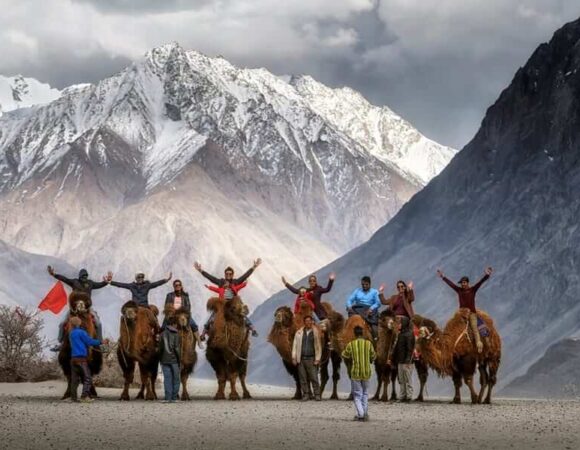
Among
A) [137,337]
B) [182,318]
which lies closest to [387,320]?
[182,318]

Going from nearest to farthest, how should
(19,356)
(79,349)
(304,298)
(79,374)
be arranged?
1. (79,349)
2. (79,374)
3. (304,298)
4. (19,356)

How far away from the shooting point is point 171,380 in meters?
25.1

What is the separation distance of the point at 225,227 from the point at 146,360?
166108 millimetres

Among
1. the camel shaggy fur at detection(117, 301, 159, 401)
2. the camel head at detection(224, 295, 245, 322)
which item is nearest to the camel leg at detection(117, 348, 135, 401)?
the camel shaggy fur at detection(117, 301, 159, 401)

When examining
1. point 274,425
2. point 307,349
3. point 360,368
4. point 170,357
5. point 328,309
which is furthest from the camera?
point 328,309

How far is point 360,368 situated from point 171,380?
574 centimetres

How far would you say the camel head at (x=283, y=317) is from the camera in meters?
26.9

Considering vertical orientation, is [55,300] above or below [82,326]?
above

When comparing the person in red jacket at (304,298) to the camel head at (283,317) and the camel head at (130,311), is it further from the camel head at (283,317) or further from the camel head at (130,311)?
the camel head at (130,311)

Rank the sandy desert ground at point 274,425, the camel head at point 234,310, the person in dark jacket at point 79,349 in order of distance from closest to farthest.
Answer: the sandy desert ground at point 274,425 < the person in dark jacket at point 79,349 < the camel head at point 234,310

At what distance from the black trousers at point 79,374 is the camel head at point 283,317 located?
4318 mm

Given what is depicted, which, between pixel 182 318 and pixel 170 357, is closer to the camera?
pixel 170 357

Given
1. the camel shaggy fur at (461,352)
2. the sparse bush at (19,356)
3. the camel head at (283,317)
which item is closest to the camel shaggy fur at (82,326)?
the camel head at (283,317)

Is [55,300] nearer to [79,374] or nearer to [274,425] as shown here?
[79,374]
